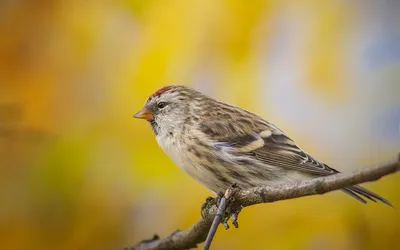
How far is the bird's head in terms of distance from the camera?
1.10 m

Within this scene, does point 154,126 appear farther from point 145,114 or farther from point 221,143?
point 221,143

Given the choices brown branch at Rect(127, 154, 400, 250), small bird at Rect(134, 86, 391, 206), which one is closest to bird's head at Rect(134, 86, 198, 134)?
small bird at Rect(134, 86, 391, 206)

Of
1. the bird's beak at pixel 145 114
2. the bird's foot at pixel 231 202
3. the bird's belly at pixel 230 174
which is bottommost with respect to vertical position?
the bird's belly at pixel 230 174

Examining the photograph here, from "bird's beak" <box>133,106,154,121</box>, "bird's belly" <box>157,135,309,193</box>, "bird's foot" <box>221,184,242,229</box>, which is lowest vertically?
"bird's belly" <box>157,135,309,193</box>

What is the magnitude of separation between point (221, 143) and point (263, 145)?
3.0 inches

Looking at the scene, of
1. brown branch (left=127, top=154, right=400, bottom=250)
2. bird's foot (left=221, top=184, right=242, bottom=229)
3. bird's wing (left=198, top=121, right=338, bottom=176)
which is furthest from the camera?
bird's wing (left=198, top=121, right=338, bottom=176)

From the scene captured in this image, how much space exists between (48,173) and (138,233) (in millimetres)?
214

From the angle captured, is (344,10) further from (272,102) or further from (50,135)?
(50,135)

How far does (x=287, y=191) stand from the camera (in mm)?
663

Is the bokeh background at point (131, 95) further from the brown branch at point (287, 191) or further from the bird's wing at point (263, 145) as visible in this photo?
the brown branch at point (287, 191)

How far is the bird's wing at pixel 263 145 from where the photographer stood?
1.01 m

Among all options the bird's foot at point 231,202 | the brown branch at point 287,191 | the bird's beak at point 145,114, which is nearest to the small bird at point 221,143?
the bird's beak at point 145,114

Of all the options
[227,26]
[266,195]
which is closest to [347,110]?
[227,26]

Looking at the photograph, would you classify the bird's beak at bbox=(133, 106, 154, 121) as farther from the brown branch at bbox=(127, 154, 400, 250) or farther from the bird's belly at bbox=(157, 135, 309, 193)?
the brown branch at bbox=(127, 154, 400, 250)
